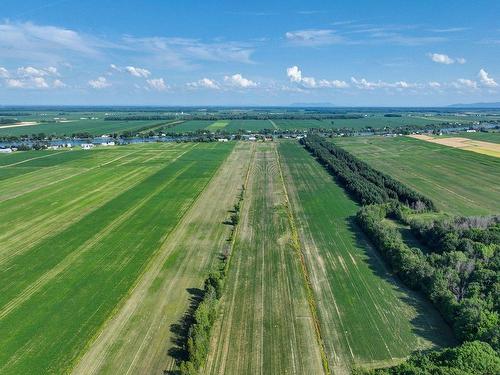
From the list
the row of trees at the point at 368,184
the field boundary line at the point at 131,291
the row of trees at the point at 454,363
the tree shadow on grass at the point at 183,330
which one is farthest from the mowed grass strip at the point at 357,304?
the field boundary line at the point at 131,291

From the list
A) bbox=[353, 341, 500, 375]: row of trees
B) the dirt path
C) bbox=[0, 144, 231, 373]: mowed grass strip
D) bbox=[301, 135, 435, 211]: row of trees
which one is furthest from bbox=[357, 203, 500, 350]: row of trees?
bbox=[0, 144, 231, 373]: mowed grass strip

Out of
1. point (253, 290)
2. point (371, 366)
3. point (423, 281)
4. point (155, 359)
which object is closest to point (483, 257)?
point (423, 281)

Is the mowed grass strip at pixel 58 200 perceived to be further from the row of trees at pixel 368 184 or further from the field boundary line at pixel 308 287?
the row of trees at pixel 368 184

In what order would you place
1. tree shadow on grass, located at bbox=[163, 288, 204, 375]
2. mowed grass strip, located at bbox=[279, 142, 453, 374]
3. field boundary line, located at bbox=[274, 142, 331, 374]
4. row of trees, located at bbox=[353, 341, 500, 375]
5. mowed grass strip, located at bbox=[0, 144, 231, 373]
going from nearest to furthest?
row of trees, located at bbox=[353, 341, 500, 375] → tree shadow on grass, located at bbox=[163, 288, 204, 375] → field boundary line, located at bbox=[274, 142, 331, 374] → mowed grass strip, located at bbox=[279, 142, 453, 374] → mowed grass strip, located at bbox=[0, 144, 231, 373]

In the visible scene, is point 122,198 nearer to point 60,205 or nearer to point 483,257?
point 60,205

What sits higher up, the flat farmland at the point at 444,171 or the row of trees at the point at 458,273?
the flat farmland at the point at 444,171

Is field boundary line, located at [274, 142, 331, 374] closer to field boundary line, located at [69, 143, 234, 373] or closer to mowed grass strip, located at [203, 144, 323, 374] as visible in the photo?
mowed grass strip, located at [203, 144, 323, 374]
